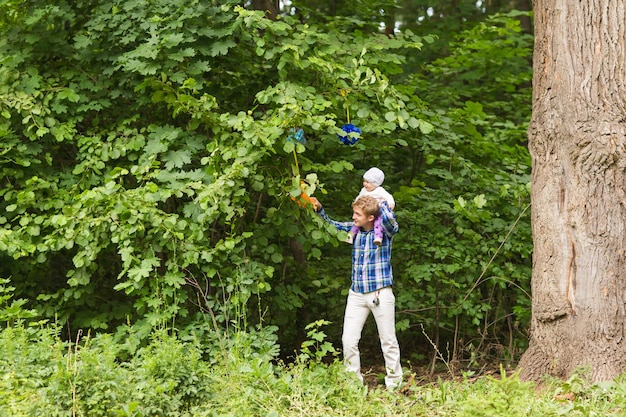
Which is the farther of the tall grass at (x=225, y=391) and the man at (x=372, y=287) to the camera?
the man at (x=372, y=287)

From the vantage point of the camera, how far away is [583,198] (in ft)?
Answer: 18.9

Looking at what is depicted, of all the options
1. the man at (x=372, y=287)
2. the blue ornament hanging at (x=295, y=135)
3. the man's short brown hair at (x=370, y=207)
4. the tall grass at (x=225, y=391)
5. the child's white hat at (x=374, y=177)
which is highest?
the blue ornament hanging at (x=295, y=135)

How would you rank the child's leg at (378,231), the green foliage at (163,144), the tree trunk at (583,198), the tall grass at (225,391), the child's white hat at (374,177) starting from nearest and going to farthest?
the tall grass at (225,391), the tree trunk at (583,198), the child's leg at (378,231), the child's white hat at (374,177), the green foliage at (163,144)

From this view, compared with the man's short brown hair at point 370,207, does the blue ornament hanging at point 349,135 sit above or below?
above

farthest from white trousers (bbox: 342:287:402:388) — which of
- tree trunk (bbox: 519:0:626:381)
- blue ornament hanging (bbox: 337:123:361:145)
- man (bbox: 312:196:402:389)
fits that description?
blue ornament hanging (bbox: 337:123:361:145)

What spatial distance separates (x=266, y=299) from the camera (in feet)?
24.6

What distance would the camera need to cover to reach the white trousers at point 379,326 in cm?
610

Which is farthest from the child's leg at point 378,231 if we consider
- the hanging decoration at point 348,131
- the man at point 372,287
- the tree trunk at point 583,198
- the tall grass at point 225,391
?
the tree trunk at point 583,198

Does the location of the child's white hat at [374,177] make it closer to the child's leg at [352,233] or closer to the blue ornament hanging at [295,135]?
the child's leg at [352,233]

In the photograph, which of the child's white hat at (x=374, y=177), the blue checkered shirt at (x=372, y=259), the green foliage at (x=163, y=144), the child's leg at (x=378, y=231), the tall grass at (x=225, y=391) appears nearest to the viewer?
the tall grass at (x=225, y=391)

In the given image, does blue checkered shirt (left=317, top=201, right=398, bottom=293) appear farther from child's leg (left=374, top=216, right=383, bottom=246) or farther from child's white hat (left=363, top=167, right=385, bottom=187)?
child's white hat (left=363, top=167, right=385, bottom=187)

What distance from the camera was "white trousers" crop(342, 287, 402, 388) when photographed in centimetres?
610

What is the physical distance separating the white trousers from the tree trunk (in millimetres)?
1049

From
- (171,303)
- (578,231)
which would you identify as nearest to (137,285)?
(171,303)
